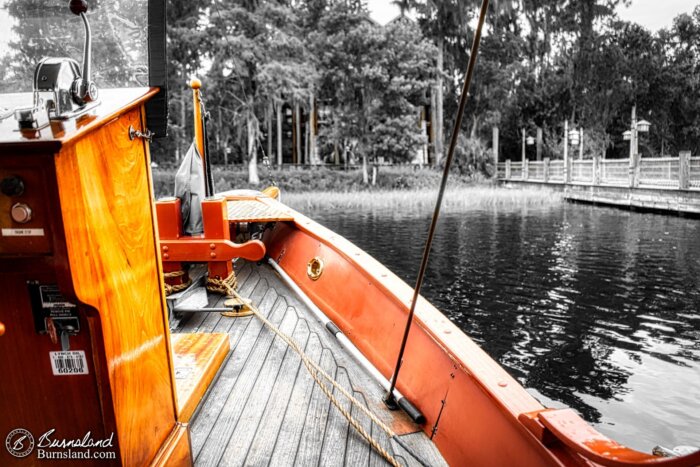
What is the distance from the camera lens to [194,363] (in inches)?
110

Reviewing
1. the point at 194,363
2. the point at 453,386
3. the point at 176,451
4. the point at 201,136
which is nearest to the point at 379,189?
the point at 201,136

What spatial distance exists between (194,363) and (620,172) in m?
22.5

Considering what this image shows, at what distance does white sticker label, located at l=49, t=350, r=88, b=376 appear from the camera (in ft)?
4.93

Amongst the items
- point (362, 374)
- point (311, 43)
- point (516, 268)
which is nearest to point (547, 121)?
point (311, 43)

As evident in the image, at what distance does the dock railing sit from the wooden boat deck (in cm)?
1786

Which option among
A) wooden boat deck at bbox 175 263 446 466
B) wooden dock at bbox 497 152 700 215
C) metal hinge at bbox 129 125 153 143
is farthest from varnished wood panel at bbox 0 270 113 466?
wooden dock at bbox 497 152 700 215

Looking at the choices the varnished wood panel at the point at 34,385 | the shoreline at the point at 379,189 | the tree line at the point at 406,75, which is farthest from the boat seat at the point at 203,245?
the tree line at the point at 406,75

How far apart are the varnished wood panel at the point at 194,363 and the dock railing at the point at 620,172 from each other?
18.4 m

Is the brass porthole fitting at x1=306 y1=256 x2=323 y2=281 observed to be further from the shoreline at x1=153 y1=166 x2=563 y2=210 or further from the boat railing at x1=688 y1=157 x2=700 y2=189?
the shoreline at x1=153 y1=166 x2=563 y2=210

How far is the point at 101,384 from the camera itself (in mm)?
1512

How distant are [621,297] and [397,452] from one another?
24.9 feet

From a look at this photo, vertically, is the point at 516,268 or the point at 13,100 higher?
the point at 13,100

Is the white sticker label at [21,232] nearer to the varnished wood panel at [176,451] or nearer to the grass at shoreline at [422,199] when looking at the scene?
the varnished wood panel at [176,451]

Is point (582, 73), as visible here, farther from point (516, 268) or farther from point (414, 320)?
point (414, 320)
